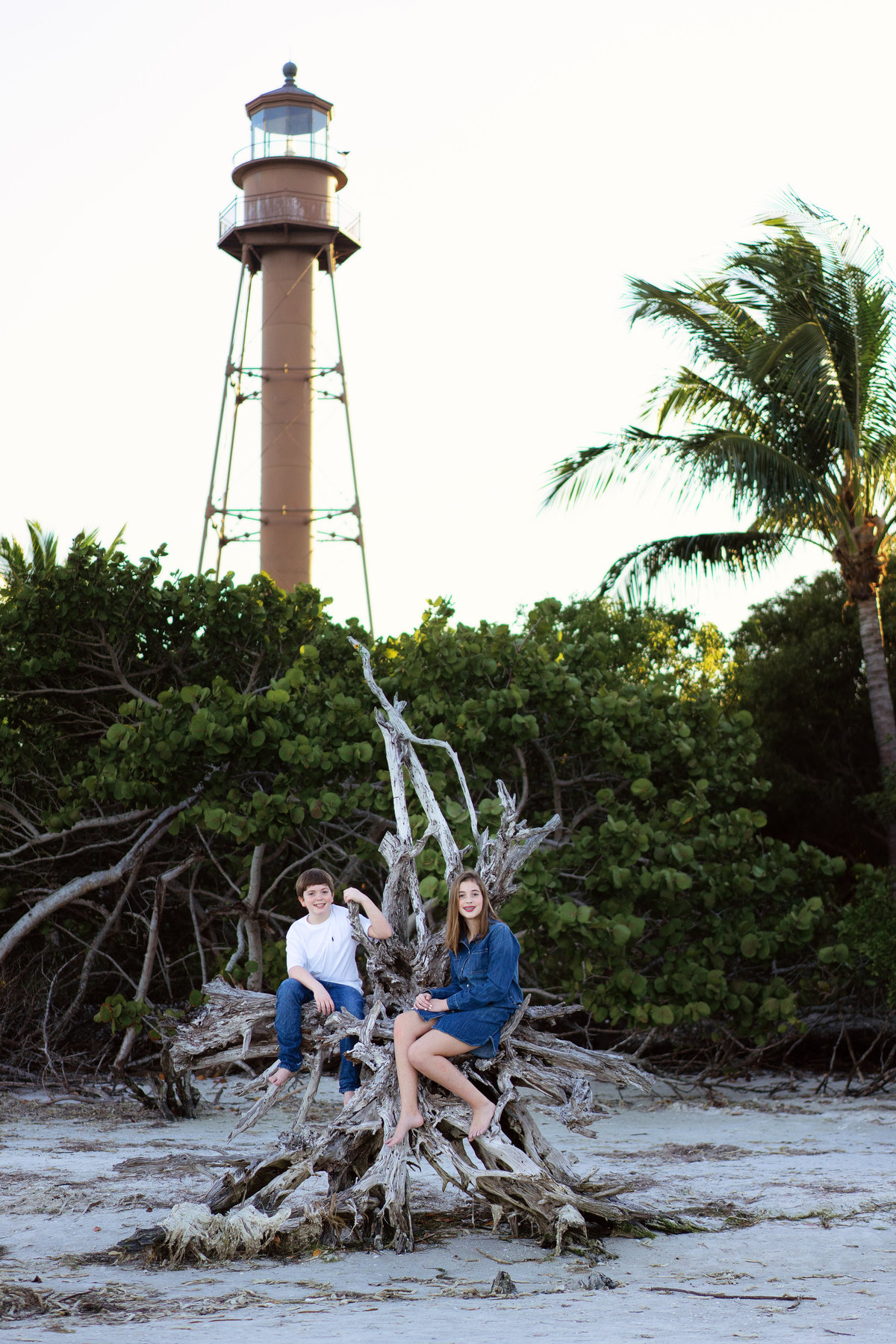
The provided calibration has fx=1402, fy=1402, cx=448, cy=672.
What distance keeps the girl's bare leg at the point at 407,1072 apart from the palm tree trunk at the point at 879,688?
8566mm

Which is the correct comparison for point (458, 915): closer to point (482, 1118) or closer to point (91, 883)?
point (482, 1118)

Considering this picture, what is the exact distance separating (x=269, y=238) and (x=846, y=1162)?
2181cm

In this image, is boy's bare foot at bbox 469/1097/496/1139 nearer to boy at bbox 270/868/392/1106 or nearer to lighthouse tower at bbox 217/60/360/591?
boy at bbox 270/868/392/1106

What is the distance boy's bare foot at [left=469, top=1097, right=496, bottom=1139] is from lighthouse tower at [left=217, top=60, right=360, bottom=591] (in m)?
19.0

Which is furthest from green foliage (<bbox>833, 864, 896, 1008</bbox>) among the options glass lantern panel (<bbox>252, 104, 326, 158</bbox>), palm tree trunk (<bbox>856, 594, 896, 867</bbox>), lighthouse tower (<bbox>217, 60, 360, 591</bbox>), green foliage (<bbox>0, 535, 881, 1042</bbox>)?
glass lantern panel (<bbox>252, 104, 326, 158</bbox>)

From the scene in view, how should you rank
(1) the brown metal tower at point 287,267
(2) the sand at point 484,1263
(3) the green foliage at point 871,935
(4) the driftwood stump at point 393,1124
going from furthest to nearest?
(1) the brown metal tower at point 287,267
(3) the green foliage at point 871,935
(4) the driftwood stump at point 393,1124
(2) the sand at point 484,1263

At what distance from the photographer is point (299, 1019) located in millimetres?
6898

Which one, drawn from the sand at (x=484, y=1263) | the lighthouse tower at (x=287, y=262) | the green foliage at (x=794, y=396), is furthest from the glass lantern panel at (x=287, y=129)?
the sand at (x=484, y=1263)

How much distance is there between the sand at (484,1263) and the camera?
193 inches

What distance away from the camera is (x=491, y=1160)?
20.7ft

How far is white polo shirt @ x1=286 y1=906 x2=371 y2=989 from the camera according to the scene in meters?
6.97

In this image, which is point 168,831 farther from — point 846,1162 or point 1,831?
point 846,1162

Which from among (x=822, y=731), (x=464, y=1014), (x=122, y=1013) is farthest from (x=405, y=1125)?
(x=822, y=731)

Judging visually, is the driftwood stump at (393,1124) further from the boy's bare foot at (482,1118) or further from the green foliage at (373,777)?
the green foliage at (373,777)
